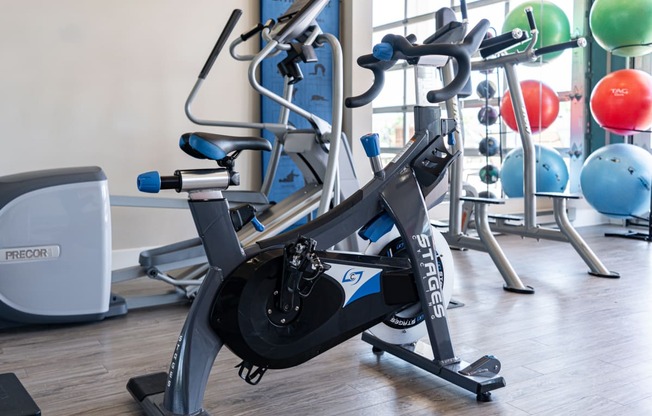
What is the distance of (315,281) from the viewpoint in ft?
6.12

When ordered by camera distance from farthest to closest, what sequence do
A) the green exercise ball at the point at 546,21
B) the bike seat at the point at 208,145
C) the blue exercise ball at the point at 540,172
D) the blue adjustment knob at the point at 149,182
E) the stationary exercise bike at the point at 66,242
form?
the green exercise ball at the point at 546,21, the blue exercise ball at the point at 540,172, the stationary exercise bike at the point at 66,242, the bike seat at the point at 208,145, the blue adjustment knob at the point at 149,182

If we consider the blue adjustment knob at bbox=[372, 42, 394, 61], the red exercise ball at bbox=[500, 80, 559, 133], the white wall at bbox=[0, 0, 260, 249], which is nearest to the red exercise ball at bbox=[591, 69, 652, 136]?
the red exercise ball at bbox=[500, 80, 559, 133]

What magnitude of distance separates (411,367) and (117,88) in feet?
8.65

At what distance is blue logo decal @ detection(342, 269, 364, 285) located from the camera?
1.94 m

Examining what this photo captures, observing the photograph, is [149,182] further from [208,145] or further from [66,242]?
[66,242]

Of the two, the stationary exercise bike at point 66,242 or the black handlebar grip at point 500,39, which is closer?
the stationary exercise bike at point 66,242

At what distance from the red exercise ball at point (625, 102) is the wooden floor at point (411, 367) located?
2.17 metres

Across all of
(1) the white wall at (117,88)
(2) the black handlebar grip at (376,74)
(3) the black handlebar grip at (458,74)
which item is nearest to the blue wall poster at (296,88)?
(1) the white wall at (117,88)

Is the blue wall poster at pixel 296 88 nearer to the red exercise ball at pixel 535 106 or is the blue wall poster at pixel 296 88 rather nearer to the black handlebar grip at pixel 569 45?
the black handlebar grip at pixel 569 45

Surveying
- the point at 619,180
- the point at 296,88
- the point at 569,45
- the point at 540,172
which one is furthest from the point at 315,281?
the point at 619,180

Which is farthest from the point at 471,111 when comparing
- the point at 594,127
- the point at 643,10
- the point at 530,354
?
the point at 530,354

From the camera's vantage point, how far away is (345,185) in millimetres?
3365

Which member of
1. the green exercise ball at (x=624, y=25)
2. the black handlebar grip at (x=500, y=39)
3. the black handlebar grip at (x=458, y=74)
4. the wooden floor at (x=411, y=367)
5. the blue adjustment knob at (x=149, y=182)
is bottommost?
the wooden floor at (x=411, y=367)

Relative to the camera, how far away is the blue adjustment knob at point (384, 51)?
199 centimetres
